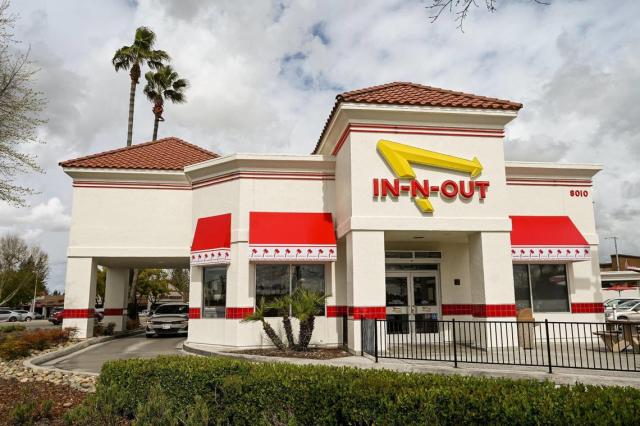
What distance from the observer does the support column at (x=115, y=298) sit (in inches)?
890

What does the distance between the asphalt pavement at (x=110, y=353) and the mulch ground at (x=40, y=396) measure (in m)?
2.26

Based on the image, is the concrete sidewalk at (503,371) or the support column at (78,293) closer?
the concrete sidewalk at (503,371)

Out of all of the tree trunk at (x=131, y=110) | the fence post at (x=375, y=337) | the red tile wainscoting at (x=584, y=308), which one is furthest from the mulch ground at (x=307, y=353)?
the tree trunk at (x=131, y=110)

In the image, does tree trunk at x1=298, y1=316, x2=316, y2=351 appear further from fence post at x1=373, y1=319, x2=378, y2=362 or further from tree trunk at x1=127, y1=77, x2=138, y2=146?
tree trunk at x1=127, y1=77, x2=138, y2=146

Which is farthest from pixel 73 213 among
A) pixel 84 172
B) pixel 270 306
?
pixel 270 306

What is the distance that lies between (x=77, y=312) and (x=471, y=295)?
48.8 ft

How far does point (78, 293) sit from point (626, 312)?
3137 centimetres

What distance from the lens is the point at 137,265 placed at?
73.4 ft

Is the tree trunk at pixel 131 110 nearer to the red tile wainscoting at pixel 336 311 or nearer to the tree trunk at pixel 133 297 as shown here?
the tree trunk at pixel 133 297

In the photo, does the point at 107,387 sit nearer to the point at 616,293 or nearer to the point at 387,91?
the point at 387,91

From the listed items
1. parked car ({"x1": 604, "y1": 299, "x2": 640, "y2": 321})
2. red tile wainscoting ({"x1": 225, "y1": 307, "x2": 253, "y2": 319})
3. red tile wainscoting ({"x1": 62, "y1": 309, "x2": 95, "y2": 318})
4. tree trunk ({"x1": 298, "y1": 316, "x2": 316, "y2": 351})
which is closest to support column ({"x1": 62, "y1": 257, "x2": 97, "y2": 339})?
red tile wainscoting ({"x1": 62, "y1": 309, "x2": 95, "y2": 318})

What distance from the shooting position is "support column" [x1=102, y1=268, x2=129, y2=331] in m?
22.6

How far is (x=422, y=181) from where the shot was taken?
1402 cm

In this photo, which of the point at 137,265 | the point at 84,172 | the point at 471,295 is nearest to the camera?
the point at 471,295
